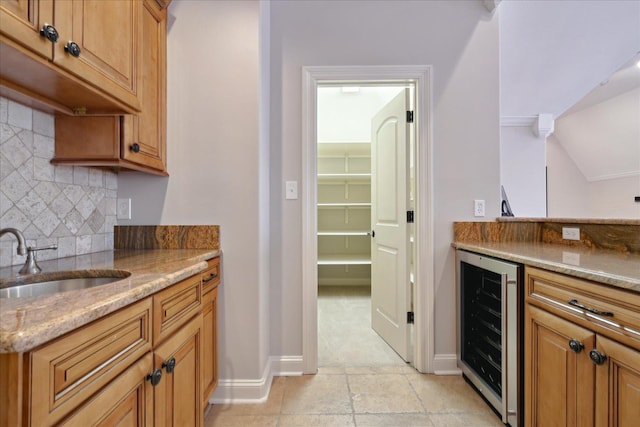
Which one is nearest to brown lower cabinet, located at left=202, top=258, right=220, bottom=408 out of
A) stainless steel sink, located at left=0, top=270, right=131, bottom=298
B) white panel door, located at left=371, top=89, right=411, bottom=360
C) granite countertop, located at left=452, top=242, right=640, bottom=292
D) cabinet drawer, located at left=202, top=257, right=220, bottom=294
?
cabinet drawer, located at left=202, top=257, right=220, bottom=294

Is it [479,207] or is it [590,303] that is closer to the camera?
[590,303]

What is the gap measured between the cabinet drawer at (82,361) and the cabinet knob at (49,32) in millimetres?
839

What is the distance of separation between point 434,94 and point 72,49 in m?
1.98

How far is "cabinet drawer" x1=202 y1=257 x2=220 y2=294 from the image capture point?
1.51m

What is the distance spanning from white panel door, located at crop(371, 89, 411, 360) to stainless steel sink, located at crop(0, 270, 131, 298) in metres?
1.81

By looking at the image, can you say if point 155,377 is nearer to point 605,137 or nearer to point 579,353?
point 579,353

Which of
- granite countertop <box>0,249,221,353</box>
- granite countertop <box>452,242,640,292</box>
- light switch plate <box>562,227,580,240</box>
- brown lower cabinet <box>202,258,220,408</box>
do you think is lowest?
brown lower cabinet <box>202,258,220,408</box>

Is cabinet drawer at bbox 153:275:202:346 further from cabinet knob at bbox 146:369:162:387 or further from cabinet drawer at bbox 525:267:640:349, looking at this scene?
cabinet drawer at bbox 525:267:640:349

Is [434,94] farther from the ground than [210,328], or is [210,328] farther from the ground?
[434,94]

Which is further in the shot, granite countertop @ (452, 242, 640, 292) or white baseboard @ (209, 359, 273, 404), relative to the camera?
white baseboard @ (209, 359, 273, 404)

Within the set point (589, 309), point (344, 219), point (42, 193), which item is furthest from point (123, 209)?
point (344, 219)

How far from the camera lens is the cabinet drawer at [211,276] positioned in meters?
1.51

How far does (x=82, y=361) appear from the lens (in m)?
0.65

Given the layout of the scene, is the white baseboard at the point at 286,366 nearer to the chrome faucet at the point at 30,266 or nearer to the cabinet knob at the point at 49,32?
the chrome faucet at the point at 30,266
